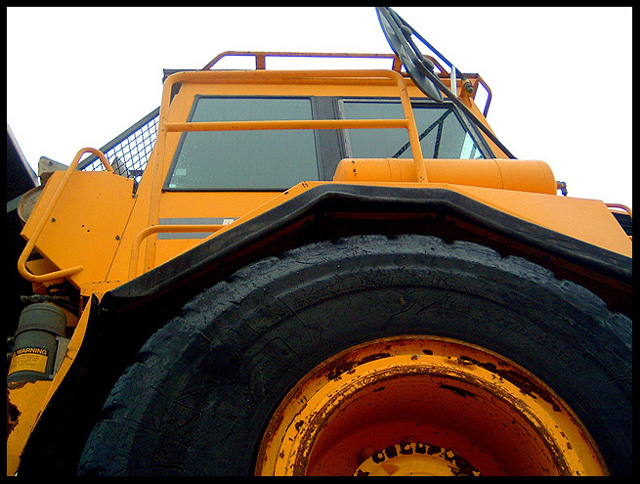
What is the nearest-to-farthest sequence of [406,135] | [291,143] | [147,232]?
[147,232], [291,143], [406,135]

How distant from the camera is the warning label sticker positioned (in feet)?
5.62

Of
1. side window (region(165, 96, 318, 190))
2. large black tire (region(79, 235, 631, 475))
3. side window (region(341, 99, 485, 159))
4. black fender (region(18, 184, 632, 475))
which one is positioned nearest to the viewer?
large black tire (region(79, 235, 631, 475))

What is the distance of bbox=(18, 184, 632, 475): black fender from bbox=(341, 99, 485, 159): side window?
136cm

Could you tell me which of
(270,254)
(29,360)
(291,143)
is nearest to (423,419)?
(270,254)

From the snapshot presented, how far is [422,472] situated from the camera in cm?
125

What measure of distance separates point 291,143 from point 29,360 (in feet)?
5.76

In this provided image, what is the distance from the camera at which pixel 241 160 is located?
2631 mm

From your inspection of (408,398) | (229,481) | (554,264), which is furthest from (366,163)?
(229,481)

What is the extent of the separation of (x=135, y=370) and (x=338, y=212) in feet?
2.43

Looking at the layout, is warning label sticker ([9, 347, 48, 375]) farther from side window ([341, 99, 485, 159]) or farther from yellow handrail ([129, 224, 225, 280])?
side window ([341, 99, 485, 159])

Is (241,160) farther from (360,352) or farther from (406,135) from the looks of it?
(360,352)

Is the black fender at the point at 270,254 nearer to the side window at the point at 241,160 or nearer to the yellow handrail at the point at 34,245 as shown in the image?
the yellow handrail at the point at 34,245

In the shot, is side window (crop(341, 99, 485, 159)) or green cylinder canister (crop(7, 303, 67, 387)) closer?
green cylinder canister (crop(7, 303, 67, 387))

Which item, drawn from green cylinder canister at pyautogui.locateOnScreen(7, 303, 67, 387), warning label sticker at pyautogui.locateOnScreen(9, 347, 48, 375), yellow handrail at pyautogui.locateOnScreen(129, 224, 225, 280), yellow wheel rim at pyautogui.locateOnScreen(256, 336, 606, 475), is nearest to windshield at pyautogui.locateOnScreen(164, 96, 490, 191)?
yellow handrail at pyautogui.locateOnScreen(129, 224, 225, 280)
